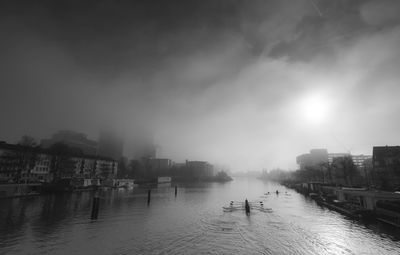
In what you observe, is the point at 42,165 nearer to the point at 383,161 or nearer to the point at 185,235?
the point at 185,235

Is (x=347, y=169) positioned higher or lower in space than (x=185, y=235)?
higher

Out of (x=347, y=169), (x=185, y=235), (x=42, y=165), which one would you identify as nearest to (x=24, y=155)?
(x=42, y=165)

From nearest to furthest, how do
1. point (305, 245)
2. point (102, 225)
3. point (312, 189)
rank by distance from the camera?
point (305, 245)
point (102, 225)
point (312, 189)

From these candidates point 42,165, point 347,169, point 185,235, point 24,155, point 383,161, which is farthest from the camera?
point 42,165

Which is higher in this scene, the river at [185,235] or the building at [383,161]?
the building at [383,161]

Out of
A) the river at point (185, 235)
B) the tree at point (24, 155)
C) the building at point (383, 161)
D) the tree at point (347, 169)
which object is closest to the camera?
the river at point (185, 235)

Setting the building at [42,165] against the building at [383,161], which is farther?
the building at [383,161]

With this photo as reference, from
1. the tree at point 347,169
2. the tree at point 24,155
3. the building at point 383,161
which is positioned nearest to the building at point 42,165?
the tree at point 24,155

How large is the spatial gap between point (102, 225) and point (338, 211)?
62.5 m

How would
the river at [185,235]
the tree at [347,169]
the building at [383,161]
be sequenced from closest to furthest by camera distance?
the river at [185,235] < the building at [383,161] < the tree at [347,169]

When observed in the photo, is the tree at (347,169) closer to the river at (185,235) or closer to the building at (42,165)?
the river at (185,235)

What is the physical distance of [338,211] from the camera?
212 feet

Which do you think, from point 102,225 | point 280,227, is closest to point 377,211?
point 280,227

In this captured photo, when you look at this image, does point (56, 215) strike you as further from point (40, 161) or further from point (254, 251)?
point (40, 161)
